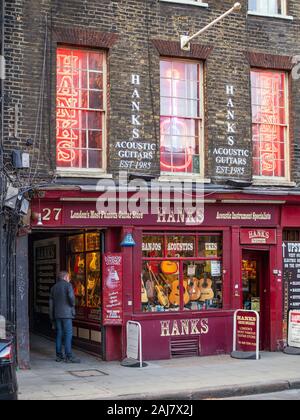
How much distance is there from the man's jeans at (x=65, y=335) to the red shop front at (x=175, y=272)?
0.69m

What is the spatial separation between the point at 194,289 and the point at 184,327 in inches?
36.8

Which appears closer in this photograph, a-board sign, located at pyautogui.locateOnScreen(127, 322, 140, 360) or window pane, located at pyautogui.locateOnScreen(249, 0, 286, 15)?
a-board sign, located at pyautogui.locateOnScreen(127, 322, 140, 360)

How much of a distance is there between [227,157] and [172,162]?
1276 mm

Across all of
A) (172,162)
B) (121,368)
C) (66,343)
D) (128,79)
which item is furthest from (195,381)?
(128,79)

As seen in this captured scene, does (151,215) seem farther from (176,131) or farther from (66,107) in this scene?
(66,107)

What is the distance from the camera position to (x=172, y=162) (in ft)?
48.9

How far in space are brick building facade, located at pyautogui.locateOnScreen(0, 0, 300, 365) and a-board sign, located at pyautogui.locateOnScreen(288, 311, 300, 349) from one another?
0.35 m

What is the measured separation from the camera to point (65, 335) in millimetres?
13906

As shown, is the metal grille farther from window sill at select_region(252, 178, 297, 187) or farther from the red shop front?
window sill at select_region(252, 178, 297, 187)

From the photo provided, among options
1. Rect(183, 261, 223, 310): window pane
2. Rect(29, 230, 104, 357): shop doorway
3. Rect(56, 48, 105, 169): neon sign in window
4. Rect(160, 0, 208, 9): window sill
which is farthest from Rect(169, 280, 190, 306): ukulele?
Rect(160, 0, 208, 9): window sill

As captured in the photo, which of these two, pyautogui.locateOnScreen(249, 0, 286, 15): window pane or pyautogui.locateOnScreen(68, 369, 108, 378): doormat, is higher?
pyautogui.locateOnScreen(249, 0, 286, 15): window pane

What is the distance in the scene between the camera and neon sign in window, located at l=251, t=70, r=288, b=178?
52.0 feet
